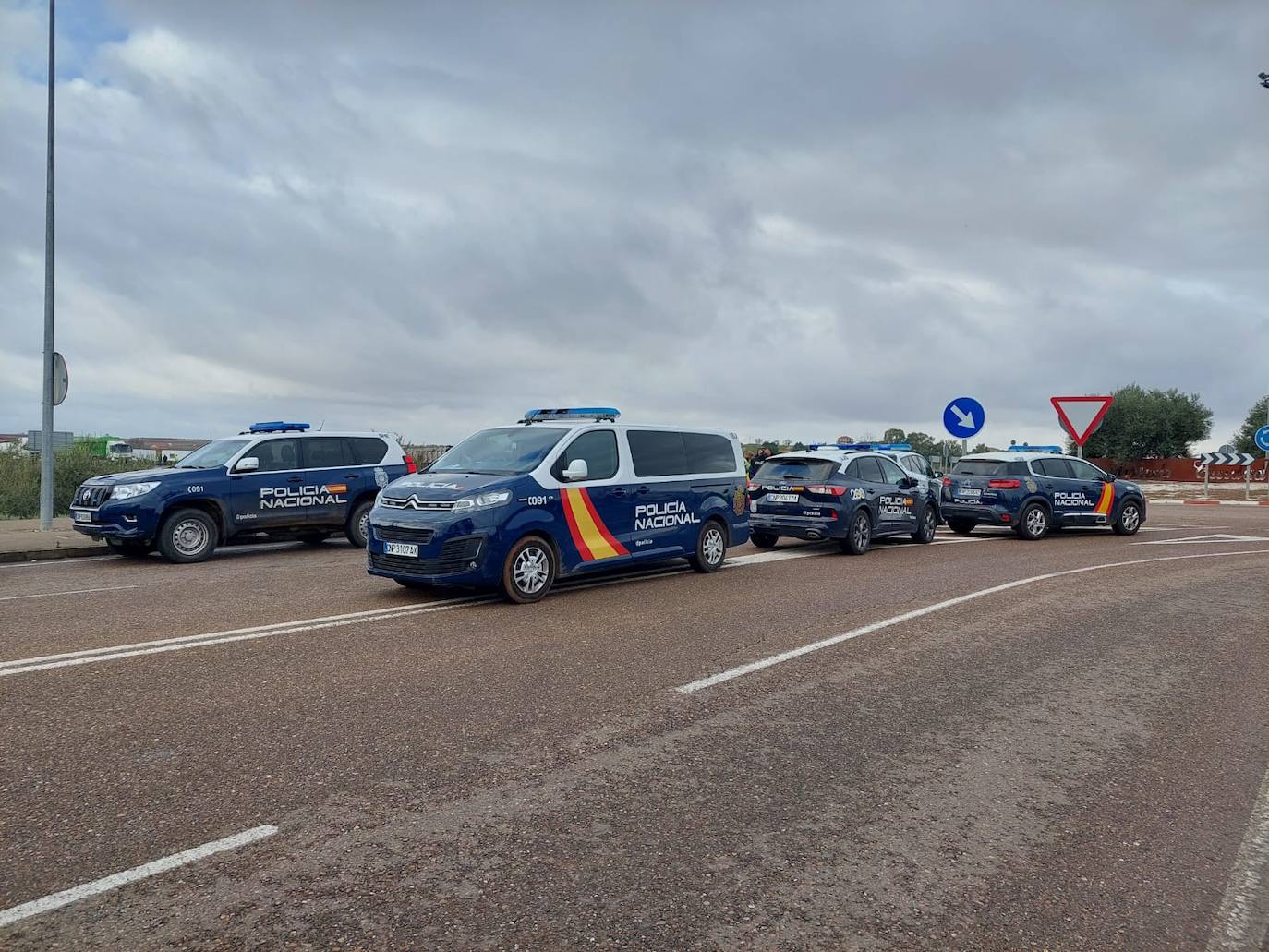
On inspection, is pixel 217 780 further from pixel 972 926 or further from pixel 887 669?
pixel 887 669

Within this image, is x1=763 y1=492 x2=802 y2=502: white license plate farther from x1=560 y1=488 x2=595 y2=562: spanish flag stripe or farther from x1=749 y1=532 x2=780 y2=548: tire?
x1=560 y1=488 x2=595 y2=562: spanish flag stripe

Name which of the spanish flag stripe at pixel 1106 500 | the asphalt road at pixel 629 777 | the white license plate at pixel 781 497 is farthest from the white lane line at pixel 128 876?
the spanish flag stripe at pixel 1106 500

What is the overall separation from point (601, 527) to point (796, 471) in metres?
5.61

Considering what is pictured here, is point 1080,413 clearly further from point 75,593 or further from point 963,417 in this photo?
point 75,593

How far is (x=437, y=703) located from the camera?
19.2 ft

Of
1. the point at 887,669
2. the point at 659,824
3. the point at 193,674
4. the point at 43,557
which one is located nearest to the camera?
the point at 659,824

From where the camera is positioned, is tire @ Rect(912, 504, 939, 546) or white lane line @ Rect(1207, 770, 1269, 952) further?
tire @ Rect(912, 504, 939, 546)

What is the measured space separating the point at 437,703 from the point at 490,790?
1.49 metres

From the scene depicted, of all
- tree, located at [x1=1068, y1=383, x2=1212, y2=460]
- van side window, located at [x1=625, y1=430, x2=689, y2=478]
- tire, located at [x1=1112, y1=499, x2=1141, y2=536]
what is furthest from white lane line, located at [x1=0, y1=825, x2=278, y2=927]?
tree, located at [x1=1068, y1=383, x2=1212, y2=460]

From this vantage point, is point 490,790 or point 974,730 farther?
point 974,730

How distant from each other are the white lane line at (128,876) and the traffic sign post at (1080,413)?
18.2 m

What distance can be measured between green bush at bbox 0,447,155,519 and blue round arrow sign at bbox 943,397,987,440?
60.2ft

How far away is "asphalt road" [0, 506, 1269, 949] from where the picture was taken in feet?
11.1

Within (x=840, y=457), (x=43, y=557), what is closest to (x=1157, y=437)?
(x=840, y=457)
